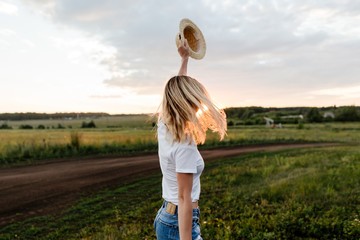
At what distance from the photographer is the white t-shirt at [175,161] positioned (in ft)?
7.99

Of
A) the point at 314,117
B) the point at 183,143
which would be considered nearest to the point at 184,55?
the point at 183,143

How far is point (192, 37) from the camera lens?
137 inches

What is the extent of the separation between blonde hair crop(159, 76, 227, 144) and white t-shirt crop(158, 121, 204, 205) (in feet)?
0.20

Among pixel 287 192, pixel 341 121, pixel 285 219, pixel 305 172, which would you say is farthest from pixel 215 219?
pixel 341 121

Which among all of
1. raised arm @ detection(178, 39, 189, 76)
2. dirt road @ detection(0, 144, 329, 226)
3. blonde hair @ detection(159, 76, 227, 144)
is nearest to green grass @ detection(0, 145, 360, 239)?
dirt road @ detection(0, 144, 329, 226)

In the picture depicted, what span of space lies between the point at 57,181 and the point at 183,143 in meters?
10.9

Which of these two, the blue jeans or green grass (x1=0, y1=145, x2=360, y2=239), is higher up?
the blue jeans

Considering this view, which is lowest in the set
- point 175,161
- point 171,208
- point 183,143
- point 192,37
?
point 171,208

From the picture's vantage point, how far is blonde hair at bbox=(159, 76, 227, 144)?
8.20ft

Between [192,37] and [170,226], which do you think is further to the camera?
[192,37]

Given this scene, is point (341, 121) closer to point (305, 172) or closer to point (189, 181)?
point (305, 172)

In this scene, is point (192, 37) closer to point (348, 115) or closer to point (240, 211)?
point (240, 211)

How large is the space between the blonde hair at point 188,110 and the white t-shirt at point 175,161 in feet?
0.20

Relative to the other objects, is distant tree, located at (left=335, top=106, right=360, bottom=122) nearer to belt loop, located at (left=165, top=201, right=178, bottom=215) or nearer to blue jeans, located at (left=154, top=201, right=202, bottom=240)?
blue jeans, located at (left=154, top=201, right=202, bottom=240)
